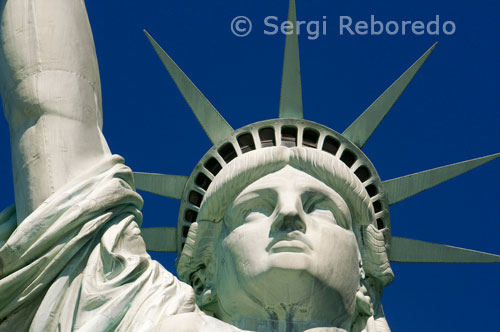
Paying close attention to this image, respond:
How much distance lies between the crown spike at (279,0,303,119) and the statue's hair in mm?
1742

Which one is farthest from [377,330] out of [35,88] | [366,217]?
[35,88]

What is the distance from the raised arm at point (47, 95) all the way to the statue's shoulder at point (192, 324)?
5.12 ft

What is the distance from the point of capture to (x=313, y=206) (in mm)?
14273

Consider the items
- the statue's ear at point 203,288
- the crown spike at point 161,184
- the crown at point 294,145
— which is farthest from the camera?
the crown spike at point 161,184

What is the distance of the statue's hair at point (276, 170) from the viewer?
14656 mm

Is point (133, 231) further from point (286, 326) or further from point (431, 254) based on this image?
point (431, 254)

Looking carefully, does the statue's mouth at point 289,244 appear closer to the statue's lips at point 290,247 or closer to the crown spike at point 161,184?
the statue's lips at point 290,247

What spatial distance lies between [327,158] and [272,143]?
1.28 m

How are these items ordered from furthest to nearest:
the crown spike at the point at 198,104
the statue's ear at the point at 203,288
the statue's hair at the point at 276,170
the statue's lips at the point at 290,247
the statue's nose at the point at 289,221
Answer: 1. the crown spike at the point at 198,104
2. the statue's hair at the point at 276,170
3. the statue's ear at the point at 203,288
4. the statue's nose at the point at 289,221
5. the statue's lips at the point at 290,247

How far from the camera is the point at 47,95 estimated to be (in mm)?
13297

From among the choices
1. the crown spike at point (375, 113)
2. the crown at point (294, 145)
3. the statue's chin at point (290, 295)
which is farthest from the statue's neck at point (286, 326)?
the crown spike at point (375, 113)

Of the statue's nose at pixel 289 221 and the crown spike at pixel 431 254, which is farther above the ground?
the statue's nose at pixel 289 221

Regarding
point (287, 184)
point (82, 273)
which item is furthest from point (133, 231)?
point (287, 184)

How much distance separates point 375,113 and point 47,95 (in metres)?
4.62
